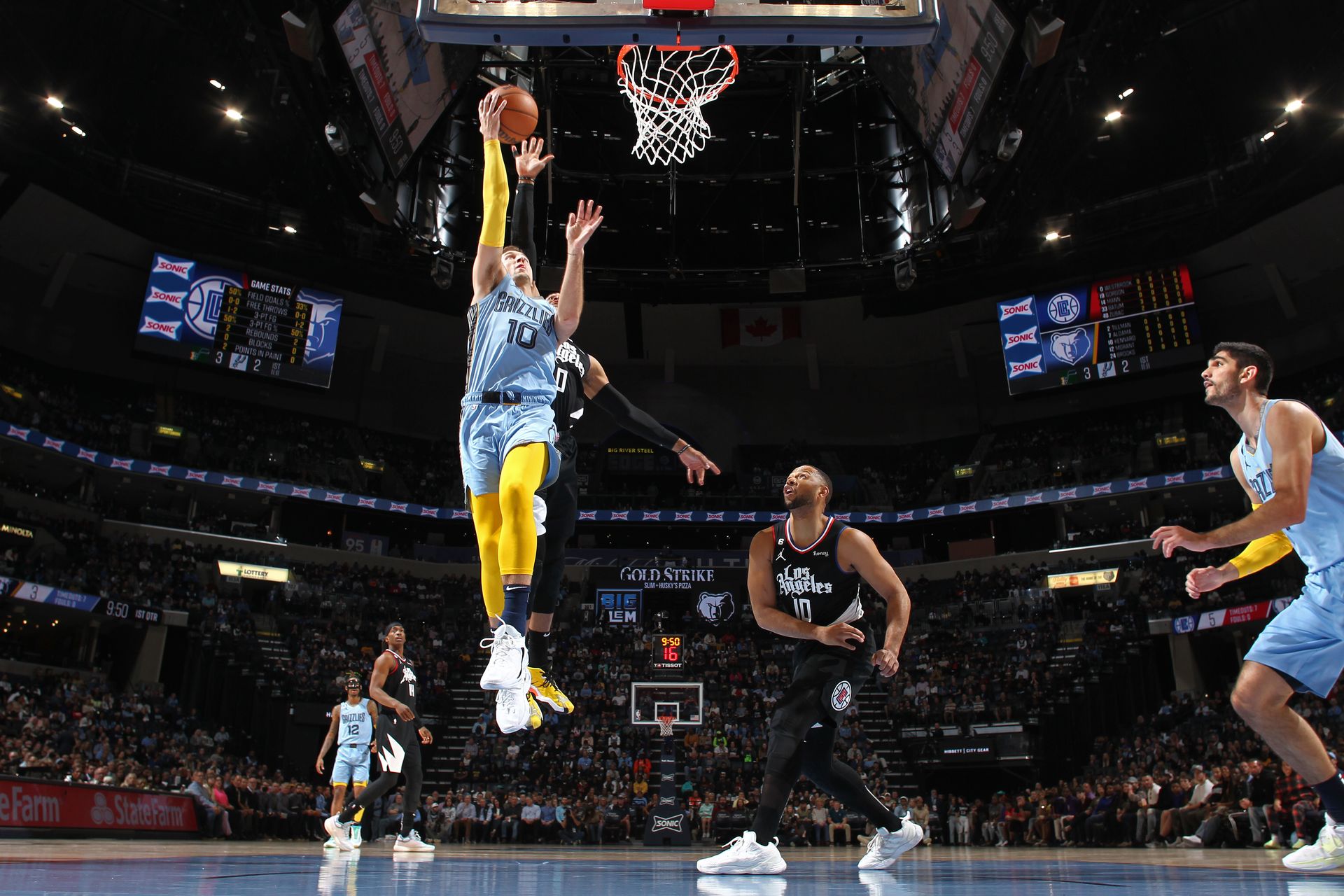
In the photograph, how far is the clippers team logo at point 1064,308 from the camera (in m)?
27.3

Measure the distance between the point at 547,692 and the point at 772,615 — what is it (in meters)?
1.30

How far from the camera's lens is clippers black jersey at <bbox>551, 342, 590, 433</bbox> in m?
5.56

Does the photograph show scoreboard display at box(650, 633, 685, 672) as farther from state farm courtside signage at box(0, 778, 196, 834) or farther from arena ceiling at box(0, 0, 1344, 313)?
state farm courtside signage at box(0, 778, 196, 834)

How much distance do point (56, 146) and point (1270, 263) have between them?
32646mm

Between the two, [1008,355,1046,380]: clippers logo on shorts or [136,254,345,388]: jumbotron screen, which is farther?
[1008,355,1046,380]: clippers logo on shorts

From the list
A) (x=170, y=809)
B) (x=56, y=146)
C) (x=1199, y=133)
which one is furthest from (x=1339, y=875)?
(x=56, y=146)

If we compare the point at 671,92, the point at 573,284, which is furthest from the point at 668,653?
the point at 573,284

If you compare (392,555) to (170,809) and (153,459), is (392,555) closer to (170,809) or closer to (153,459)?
(153,459)

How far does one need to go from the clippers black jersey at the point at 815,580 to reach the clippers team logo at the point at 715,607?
2571 cm

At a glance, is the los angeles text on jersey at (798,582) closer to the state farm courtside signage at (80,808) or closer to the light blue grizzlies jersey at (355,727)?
the light blue grizzlies jersey at (355,727)

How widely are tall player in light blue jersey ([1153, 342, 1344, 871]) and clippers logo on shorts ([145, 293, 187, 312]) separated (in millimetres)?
28315

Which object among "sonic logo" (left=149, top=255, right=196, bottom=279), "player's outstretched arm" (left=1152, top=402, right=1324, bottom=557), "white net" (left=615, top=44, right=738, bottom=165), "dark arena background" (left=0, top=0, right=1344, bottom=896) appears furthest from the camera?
"sonic logo" (left=149, top=255, right=196, bottom=279)

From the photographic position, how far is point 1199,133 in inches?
947

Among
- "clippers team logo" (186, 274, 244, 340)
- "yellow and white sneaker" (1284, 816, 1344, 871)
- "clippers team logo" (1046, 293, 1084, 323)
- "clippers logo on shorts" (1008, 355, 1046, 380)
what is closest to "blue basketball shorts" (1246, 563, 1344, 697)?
"yellow and white sneaker" (1284, 816, 1344, 871)
